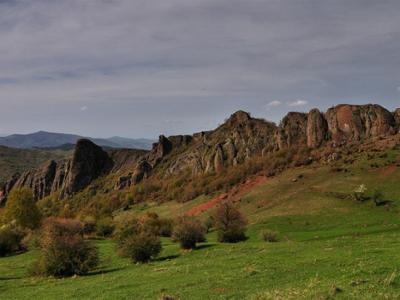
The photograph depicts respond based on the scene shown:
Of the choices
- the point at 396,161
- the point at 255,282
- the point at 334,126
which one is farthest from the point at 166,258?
the point at 334,126

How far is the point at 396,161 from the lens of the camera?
335 feet

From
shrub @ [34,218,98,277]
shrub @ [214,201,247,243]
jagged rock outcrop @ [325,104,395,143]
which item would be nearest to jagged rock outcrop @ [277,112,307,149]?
jagged rock outcrop @ [325,104,395,143]

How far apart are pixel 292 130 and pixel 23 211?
302ft

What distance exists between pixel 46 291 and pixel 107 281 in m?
5.04

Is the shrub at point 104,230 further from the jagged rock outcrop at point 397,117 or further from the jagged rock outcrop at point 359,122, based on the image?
the jagged rock outcrop at point 397,117

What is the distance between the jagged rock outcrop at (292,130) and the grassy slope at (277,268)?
66.1m

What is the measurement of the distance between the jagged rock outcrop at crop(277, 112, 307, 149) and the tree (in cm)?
8342

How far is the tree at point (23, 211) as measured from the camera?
375ft

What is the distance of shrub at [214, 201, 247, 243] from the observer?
2606 inches

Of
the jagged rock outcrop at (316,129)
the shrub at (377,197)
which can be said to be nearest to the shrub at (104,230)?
the shrub at (377,197)

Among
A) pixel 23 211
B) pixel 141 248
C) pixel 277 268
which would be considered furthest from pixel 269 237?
pixel 23 211

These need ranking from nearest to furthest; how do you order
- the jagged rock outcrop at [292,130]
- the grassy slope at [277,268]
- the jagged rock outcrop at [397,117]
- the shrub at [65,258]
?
the grassy slope at [277,268], the shrub at [65,258], the jagged rock outcrop at [397,117], the jagged rock outcrop at [292,130]

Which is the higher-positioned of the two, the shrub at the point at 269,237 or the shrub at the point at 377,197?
the shrub at the point at 377,197

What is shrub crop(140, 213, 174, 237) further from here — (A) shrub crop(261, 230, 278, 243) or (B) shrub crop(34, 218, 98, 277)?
(B) shrub crop(34, 218, 98, 277)
